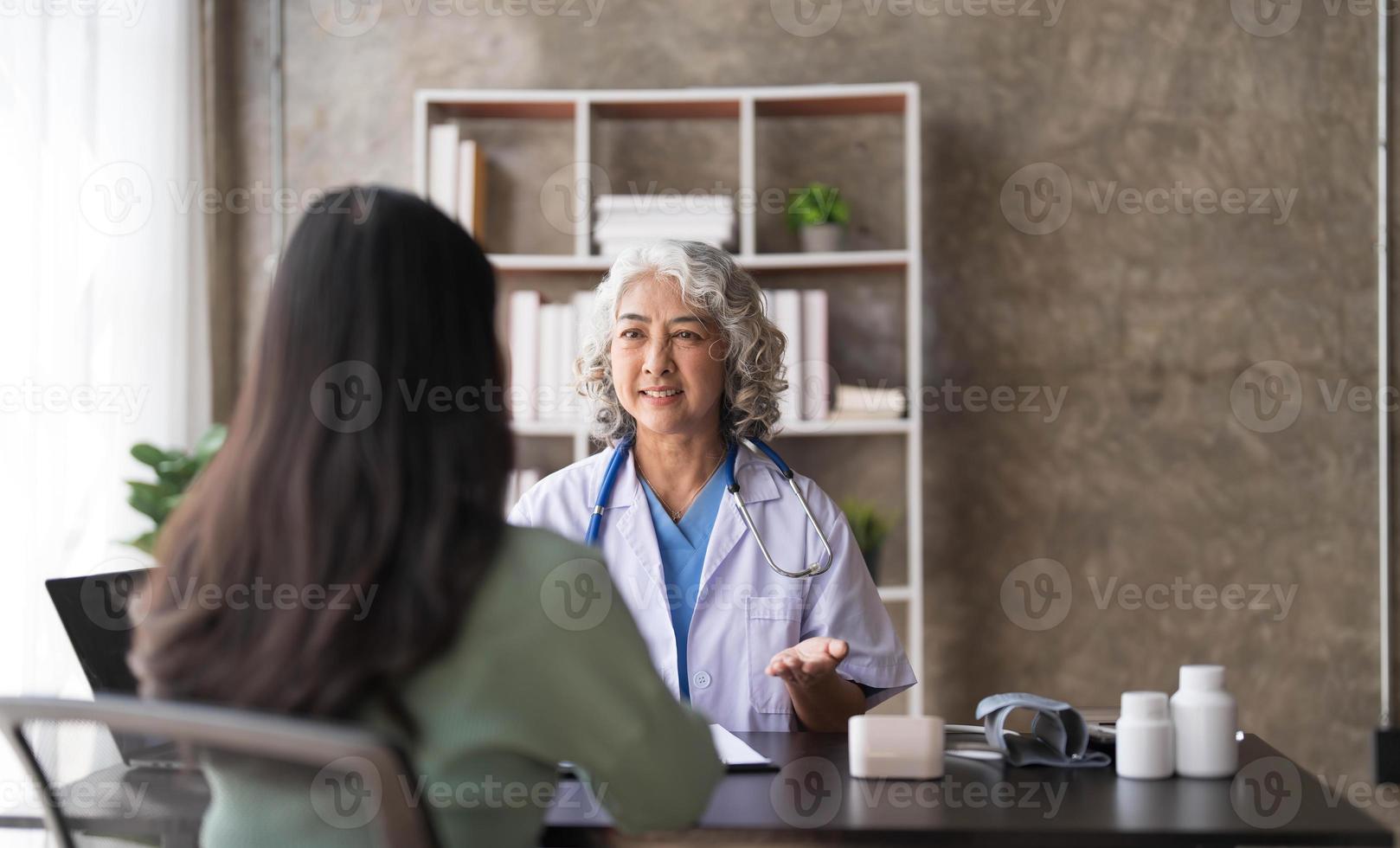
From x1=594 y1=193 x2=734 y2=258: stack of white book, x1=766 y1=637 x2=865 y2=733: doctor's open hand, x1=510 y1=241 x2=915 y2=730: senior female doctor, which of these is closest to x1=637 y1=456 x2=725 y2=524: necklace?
x1=510 y1=241 x2=915 y2=730: senior female doctor

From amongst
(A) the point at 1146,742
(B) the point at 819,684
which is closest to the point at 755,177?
(B) the point at 819,684

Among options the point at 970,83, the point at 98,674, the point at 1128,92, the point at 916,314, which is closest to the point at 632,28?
the point at 970,83

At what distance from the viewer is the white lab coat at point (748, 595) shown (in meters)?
2.09

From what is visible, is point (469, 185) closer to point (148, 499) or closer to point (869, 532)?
point (148, 499)

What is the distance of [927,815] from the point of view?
4.17ft

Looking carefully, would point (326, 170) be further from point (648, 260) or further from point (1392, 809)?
point (1392, 809)

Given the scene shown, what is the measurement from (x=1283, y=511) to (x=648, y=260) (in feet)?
7.50

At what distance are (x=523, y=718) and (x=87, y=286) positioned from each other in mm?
2343

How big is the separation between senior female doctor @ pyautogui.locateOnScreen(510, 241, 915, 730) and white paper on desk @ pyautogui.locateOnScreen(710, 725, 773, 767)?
35 cm

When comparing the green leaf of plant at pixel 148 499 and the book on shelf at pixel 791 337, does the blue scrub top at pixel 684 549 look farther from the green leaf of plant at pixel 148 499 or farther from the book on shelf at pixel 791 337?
the green leaf of plant at pixel 148 499

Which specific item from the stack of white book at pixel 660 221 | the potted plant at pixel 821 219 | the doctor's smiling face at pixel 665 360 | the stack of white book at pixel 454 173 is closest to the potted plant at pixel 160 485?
the stack of white book at pixel 454 173

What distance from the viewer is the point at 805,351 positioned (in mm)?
3258

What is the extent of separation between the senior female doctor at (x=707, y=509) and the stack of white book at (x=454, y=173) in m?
1.08

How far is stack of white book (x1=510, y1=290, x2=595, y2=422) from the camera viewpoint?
3279 millimetres
